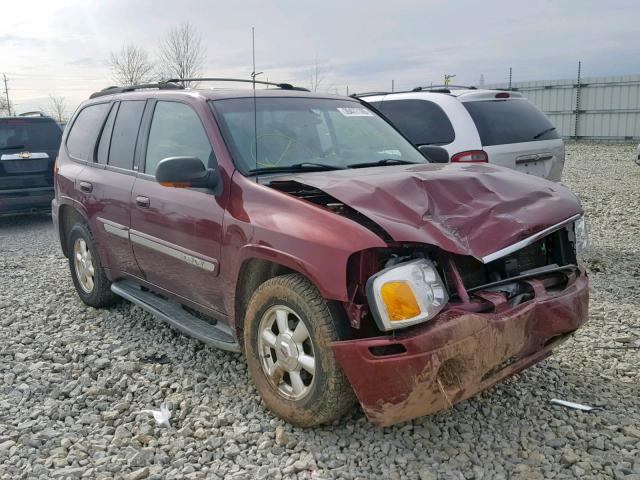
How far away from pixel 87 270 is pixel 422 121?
3772mm

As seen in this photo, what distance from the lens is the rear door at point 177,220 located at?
12.2 feet

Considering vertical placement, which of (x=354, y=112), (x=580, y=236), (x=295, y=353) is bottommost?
(x=295, y=353)

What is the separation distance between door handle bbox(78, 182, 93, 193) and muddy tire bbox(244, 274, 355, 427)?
236cm

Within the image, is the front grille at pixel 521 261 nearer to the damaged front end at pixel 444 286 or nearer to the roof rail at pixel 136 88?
the damaged front end at pixel 444 286

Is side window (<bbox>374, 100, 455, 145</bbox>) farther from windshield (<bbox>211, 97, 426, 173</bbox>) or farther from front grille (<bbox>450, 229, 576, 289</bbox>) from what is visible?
front grille (<bbox>450, 229, 576, 289</bbox>)

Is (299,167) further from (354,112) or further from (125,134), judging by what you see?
(125,134)

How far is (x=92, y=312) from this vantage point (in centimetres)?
532

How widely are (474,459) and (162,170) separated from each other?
226 cm

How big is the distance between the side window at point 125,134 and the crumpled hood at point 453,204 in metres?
1.69

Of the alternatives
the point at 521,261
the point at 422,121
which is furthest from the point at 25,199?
the point at 521,261

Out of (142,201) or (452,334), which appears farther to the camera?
(142,201)

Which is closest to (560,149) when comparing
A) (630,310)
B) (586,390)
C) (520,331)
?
(630,310)

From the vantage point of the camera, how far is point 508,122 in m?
6.66

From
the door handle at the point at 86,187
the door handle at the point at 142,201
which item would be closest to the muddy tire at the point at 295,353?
the door handle at the point at 142,201
